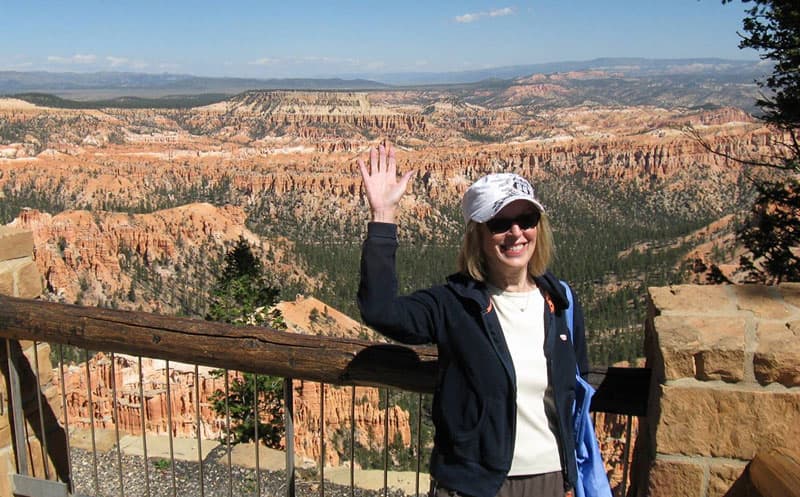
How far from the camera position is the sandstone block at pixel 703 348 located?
70.6 inches

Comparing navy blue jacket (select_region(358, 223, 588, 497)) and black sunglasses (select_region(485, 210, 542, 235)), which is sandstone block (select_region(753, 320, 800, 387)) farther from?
black sunglasses (select_region(485, 210, 542, 235))

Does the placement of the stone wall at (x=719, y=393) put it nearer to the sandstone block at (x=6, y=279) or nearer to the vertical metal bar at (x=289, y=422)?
the vertical metal bar at (x=289, y=422)

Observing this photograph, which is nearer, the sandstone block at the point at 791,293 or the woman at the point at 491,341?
the woman at the point at 491,341

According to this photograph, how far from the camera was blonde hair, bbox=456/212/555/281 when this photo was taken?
6.48ft

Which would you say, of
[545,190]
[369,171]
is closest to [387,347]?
[369,171]

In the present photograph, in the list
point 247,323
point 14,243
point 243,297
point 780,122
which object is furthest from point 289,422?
point 243,297

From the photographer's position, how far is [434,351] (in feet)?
7.07

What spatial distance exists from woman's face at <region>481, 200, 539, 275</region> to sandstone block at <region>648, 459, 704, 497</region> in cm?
70

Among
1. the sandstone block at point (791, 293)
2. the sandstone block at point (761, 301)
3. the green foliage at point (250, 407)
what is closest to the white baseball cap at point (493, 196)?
the sandstone block at point (761, 301)

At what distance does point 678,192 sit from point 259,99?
113 metres

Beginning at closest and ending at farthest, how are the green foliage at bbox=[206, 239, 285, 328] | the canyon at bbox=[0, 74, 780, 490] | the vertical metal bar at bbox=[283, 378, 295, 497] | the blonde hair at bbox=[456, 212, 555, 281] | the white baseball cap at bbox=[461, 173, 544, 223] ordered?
the white baseball cap at bbox=[461, 173, 544, 223] → the blonde hair at bbox=[456, 212, 555, 281] → the vertical metal bar at bbox=[283, 378, 295, 497] → the green foliage at bbox=[206, 239, 285, 328] → the canyon at bbox=[0, 74, 780, 490]

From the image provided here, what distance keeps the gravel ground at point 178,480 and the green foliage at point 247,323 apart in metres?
6.02

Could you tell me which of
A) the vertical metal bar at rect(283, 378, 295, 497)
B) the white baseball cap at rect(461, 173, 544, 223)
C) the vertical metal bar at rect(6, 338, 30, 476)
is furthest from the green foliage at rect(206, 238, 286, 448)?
the white baseball cap at rect(461, 173, 544, 223)

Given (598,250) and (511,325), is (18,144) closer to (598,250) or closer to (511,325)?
(598,250)
